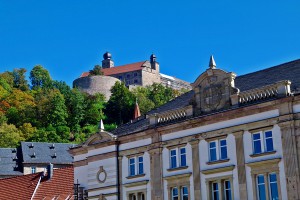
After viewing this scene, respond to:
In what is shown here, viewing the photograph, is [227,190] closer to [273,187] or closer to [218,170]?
[218,170]

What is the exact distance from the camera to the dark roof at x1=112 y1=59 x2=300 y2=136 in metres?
36.2

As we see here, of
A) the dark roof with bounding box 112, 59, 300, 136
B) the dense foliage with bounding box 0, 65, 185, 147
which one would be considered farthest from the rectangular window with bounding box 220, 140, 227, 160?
the dense foliage with bounding box 0, 65, 185, 147

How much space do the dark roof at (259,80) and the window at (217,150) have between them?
4.28 metres

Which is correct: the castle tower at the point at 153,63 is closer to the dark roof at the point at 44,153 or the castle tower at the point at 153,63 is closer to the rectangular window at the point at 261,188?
the dark roof at the point at 44,153

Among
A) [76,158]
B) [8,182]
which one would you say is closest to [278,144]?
[76,158]

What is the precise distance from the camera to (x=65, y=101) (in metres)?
128

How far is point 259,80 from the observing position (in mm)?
38188

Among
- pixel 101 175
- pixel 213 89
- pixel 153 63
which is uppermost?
pixel 153 63

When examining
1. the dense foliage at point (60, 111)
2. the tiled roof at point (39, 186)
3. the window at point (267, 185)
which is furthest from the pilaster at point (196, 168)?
the dense foliage at point (60, 111)

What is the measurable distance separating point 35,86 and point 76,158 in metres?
112

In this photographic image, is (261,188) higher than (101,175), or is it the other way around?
(101,175)

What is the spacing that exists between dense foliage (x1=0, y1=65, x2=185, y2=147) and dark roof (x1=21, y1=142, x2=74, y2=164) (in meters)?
17.6

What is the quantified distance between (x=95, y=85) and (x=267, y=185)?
126 m

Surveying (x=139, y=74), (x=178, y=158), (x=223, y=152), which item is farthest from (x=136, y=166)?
(x=139, y=74)
